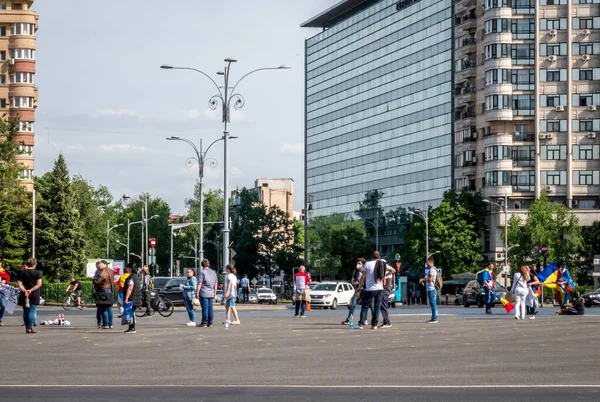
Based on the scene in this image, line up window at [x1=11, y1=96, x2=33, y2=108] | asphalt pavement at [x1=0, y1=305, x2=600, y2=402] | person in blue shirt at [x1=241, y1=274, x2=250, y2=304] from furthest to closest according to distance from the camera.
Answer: window at [x1=11, y1=96, x2=33, y2=108] → person in blue shirt at [x1=241, y1=274, x2=250, y2=304] → asphalt pavement at [x1=0, y1=305, x2=600, y2=402]

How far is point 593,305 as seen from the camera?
69.4 metres

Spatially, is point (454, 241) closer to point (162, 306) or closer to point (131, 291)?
point (162, 306)

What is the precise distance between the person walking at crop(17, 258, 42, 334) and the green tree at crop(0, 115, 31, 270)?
5359 centimetres

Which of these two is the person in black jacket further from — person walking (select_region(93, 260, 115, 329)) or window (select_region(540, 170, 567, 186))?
window (select_region(540, 170, 567, 186))

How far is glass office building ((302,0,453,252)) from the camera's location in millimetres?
128500

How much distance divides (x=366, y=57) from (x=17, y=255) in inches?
2759

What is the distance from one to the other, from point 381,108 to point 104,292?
114643 millimetres

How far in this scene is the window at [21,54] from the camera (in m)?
103

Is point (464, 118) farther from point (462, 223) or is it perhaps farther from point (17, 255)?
point (17, 255)

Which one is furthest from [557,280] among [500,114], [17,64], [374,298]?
[17,64]

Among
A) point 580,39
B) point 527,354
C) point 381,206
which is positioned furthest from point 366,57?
point 527,354

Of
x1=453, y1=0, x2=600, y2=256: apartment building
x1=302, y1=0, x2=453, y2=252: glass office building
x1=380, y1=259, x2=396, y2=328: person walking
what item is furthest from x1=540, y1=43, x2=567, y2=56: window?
x1=380, y1=259, x2=396, y2=328: person walking

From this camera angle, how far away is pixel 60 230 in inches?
3568

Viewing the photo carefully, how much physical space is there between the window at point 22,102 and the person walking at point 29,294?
75.3 metres
